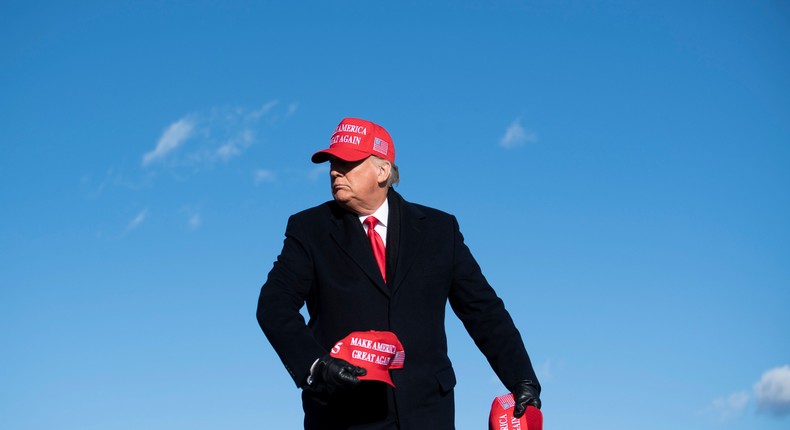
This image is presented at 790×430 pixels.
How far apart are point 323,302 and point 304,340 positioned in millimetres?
481

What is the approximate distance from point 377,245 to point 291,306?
2.33ft

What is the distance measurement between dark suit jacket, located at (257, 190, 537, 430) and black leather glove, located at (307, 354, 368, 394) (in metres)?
0.12

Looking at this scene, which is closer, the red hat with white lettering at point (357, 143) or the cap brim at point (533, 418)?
the cap brim at point (533, 418)

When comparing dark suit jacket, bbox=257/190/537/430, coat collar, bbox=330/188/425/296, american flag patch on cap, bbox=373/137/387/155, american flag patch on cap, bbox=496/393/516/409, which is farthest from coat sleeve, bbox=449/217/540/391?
american flag patch on cap, bbox=373/137/387/155

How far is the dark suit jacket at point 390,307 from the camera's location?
7062 millimetres

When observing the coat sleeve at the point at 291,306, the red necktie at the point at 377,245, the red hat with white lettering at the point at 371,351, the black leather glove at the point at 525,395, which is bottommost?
the red hat with white lettering at the point at 371,351

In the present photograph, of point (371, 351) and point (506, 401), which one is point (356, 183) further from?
point (506, 401)

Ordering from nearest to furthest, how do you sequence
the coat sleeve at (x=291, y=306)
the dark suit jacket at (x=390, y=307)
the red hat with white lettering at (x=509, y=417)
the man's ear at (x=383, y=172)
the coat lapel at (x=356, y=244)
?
the coat sleeve at (x=291, y=306) < the dark suit jacket at (x=390, y=307) < the red hat with white lettering at (x=509, y=417) < the coat lapel at (x=356, y=244) < the man's ear at (x=383, y=172)

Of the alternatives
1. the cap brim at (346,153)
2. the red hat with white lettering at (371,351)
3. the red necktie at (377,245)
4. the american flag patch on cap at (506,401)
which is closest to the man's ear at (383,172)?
the cap brim at (346,153)

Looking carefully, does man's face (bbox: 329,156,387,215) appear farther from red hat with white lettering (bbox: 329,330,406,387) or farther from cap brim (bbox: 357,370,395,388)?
cap brim (bbox: 357,370,395,388)

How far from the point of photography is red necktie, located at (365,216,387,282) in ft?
24.5

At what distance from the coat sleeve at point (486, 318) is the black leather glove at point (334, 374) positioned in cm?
143

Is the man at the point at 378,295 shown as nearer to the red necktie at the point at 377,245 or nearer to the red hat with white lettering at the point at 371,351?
the red necktie at the point at 377,245

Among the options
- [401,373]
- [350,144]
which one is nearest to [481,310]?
[401,373]
